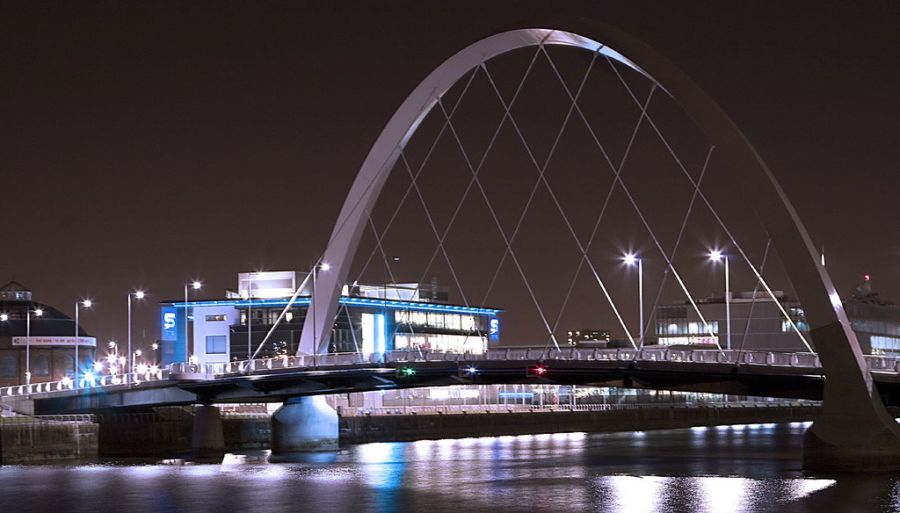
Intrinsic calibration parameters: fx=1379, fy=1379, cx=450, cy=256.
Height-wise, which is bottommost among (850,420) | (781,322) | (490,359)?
(850,420)

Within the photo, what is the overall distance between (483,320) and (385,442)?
62181mm

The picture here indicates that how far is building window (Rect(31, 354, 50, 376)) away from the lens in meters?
141

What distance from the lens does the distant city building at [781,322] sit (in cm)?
15375

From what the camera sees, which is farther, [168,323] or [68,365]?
[168,323]

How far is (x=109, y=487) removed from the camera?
6444cm

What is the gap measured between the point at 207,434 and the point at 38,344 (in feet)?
191

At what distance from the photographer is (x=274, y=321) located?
146125 mm

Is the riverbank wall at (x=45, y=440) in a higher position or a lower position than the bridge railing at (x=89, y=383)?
lower

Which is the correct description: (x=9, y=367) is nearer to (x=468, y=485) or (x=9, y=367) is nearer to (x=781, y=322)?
(x=781, y=322)

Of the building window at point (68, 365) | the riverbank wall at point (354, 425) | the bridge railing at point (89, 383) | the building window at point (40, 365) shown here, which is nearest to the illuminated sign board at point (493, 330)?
the riverbank wall at point (354, 425)

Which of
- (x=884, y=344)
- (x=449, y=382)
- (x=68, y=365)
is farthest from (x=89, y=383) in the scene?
(x=884, y=344)

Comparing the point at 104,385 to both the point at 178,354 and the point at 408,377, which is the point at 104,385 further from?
the point at 178,354

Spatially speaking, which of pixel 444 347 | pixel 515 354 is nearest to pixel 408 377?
pixel 515 354

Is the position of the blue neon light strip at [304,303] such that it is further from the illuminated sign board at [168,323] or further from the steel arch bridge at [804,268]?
the steel arch bridge at [804,268]
